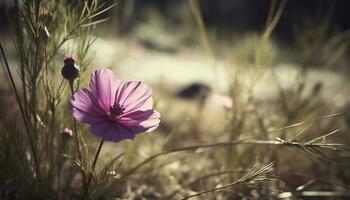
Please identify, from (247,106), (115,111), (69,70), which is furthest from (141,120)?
(247,106)

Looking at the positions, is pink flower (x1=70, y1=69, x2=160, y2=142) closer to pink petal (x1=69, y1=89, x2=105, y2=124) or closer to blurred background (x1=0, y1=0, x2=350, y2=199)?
pink petal (x1=69, y1=89, x2=105, y2=124)

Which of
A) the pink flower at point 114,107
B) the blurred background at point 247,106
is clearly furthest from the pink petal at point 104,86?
the blurred background at point 247,106

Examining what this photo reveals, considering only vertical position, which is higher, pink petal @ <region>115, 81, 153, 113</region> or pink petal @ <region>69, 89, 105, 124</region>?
pink petal @ <region>115, 81, 153, 113</region>

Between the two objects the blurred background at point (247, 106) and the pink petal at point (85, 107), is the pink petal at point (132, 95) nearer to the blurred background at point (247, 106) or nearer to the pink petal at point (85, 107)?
the pink petal at point (85, 107)

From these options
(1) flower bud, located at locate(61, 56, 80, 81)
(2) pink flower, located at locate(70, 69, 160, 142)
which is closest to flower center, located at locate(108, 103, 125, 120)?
(2) pink flower, located at locate(70, 69, 160, 142)

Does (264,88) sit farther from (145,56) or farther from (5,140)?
(5,140)

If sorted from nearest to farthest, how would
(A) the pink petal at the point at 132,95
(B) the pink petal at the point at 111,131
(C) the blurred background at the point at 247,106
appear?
(B) the pink petal at the point at 111,131, (A) the pink petal at the point at 132,95, (C) the blurred background at the point at 247,106

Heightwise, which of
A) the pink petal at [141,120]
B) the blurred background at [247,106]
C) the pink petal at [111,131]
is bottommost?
the pink petal at [111,131]
